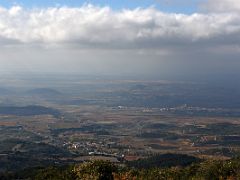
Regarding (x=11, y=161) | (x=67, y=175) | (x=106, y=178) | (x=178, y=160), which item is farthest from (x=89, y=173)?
(x=11, y=161)

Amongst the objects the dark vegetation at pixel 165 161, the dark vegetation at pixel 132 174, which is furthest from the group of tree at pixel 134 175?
the dark vegetation at pixel 165 161

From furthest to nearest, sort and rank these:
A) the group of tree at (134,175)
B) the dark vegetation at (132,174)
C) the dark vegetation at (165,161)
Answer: the dark vegetation at (165,161) → the dark vegetation at (132,174) → the group of tree at (134,175)

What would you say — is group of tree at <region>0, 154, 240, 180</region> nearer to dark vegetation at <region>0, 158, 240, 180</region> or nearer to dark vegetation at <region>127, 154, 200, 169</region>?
dark vegetation at <region>0, 158, 240, 180</region>

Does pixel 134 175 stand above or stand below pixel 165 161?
above

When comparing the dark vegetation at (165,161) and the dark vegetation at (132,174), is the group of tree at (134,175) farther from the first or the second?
the dark vegetation at (165,161)

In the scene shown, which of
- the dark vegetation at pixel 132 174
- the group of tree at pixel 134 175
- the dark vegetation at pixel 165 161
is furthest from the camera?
the dark vegetation at pixel 165 161

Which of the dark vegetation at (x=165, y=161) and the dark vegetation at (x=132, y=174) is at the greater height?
the dark vegetation at (x=132, y=174)

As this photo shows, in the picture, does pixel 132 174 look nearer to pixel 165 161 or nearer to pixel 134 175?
pixel 134 175

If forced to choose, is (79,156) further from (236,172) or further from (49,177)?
(236,172)

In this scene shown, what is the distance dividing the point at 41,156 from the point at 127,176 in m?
121

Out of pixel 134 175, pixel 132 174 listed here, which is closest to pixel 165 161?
pixel 134 175

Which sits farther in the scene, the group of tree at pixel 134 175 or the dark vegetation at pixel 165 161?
the dark vegetation at pixel 165 161

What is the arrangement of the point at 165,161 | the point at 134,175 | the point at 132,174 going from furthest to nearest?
the point at 165,161 < the point at 134,175 < the point at 132,174

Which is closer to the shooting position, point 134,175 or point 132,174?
point 132,174
